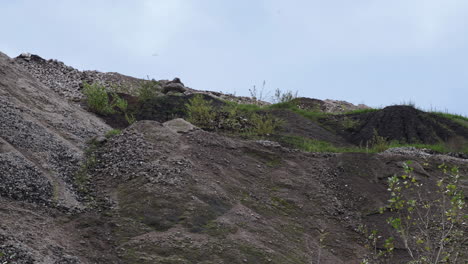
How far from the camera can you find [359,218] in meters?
9.03

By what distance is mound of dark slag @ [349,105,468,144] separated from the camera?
14320mm

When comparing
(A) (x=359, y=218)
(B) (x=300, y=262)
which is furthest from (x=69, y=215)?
(A) (x=359, y=218)

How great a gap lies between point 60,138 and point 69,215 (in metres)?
2.44

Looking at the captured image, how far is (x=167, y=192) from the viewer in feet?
25.2

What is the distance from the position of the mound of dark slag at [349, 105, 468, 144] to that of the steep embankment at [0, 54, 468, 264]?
282 centimetres

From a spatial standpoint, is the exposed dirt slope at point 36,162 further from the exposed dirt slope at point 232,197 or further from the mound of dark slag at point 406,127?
the mound of dark slag at point 406,127

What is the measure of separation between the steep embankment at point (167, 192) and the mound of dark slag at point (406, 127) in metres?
2.82

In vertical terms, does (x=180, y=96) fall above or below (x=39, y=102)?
above

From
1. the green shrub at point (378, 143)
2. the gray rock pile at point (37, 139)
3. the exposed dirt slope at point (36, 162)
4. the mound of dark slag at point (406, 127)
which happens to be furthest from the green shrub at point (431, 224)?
the mound of dark slag at point (406, 127)

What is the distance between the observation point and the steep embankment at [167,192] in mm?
6574

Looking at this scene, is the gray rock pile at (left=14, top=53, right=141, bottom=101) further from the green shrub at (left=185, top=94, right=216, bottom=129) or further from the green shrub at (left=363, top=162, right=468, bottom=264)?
the green shrub at (left=363, top=162, right=468, bottom=264)

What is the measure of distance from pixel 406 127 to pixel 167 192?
8938mm

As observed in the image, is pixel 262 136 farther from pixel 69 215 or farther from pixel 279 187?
pixel 69 215

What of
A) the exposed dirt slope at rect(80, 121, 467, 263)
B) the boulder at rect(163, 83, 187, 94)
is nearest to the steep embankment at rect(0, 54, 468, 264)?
the exposed dirt slope at rect(80, 121, 467, 263)
